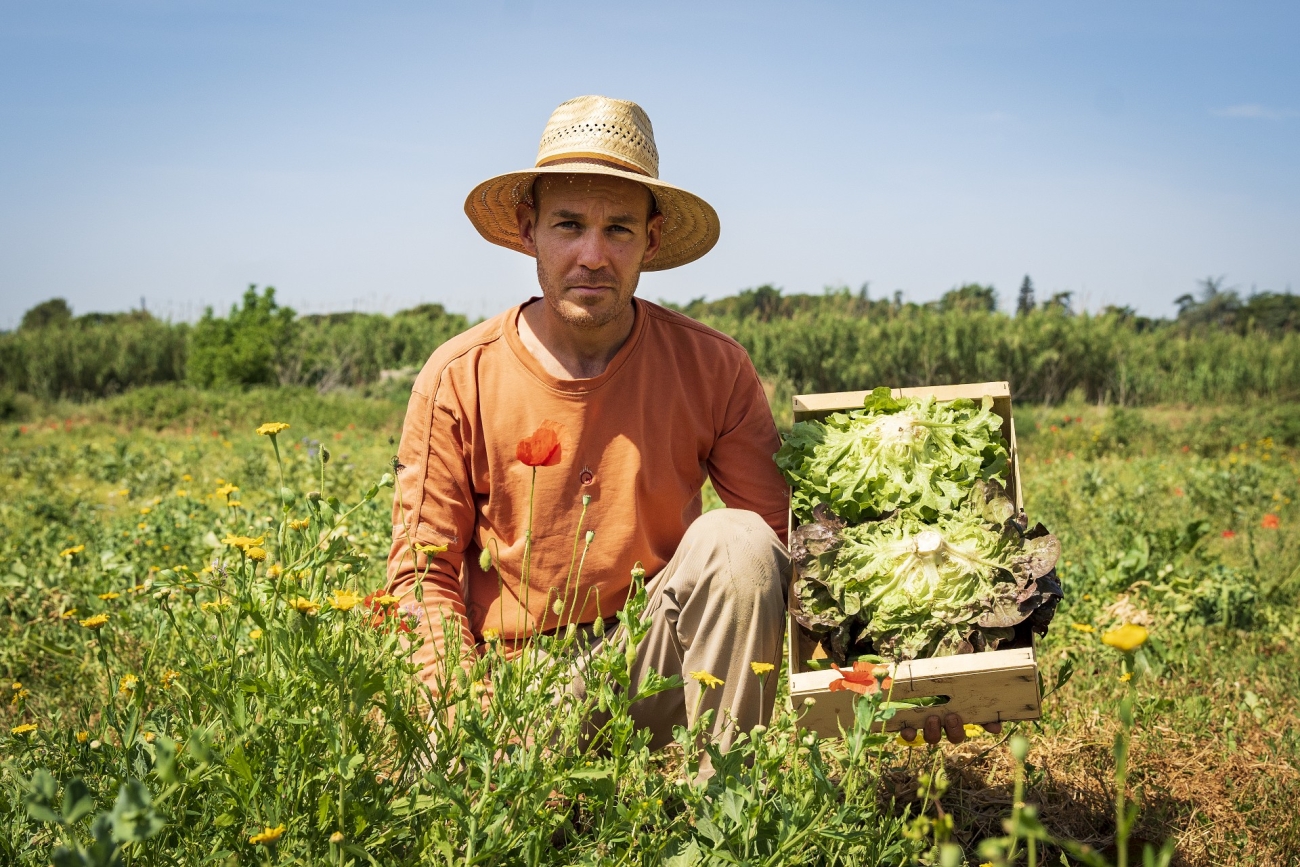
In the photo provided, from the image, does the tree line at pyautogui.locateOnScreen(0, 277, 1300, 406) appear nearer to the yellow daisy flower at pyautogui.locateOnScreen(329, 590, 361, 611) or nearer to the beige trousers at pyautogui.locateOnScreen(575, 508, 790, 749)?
the beige trousers at pyautogui.locateOnScreen(575, 508, 790, 749)

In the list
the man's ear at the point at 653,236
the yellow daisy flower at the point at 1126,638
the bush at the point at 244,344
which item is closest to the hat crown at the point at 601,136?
the man's ear at the point at 653,236

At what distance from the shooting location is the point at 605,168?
106 inches

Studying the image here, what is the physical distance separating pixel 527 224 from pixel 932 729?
6.13ft

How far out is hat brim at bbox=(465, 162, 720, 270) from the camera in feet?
9.08

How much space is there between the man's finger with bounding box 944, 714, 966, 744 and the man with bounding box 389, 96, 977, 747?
0.72 metres

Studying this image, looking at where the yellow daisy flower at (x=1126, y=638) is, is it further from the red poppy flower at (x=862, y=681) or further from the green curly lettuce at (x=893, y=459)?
the green curly lettuce at (x=893, y=459)

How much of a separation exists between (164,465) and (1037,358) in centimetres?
1374

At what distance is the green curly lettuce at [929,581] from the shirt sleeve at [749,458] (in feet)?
1.34

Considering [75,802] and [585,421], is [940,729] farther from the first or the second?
[75,802]

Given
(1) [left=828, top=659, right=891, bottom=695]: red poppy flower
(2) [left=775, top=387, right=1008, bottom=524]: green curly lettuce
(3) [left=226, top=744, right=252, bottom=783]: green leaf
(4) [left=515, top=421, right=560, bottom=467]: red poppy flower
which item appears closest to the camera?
(3) [left=226, top=744, right=252, bottom=783]: green leaf

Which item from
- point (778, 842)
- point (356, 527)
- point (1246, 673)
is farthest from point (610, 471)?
point (1246, 673)

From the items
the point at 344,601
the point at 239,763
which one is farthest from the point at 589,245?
the point at 239,763

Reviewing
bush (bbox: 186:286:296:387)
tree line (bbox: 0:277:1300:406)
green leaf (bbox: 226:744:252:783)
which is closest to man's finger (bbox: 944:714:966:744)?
green leaf (bbox: 226:744:252:783)

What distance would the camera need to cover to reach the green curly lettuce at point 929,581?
229 cm
